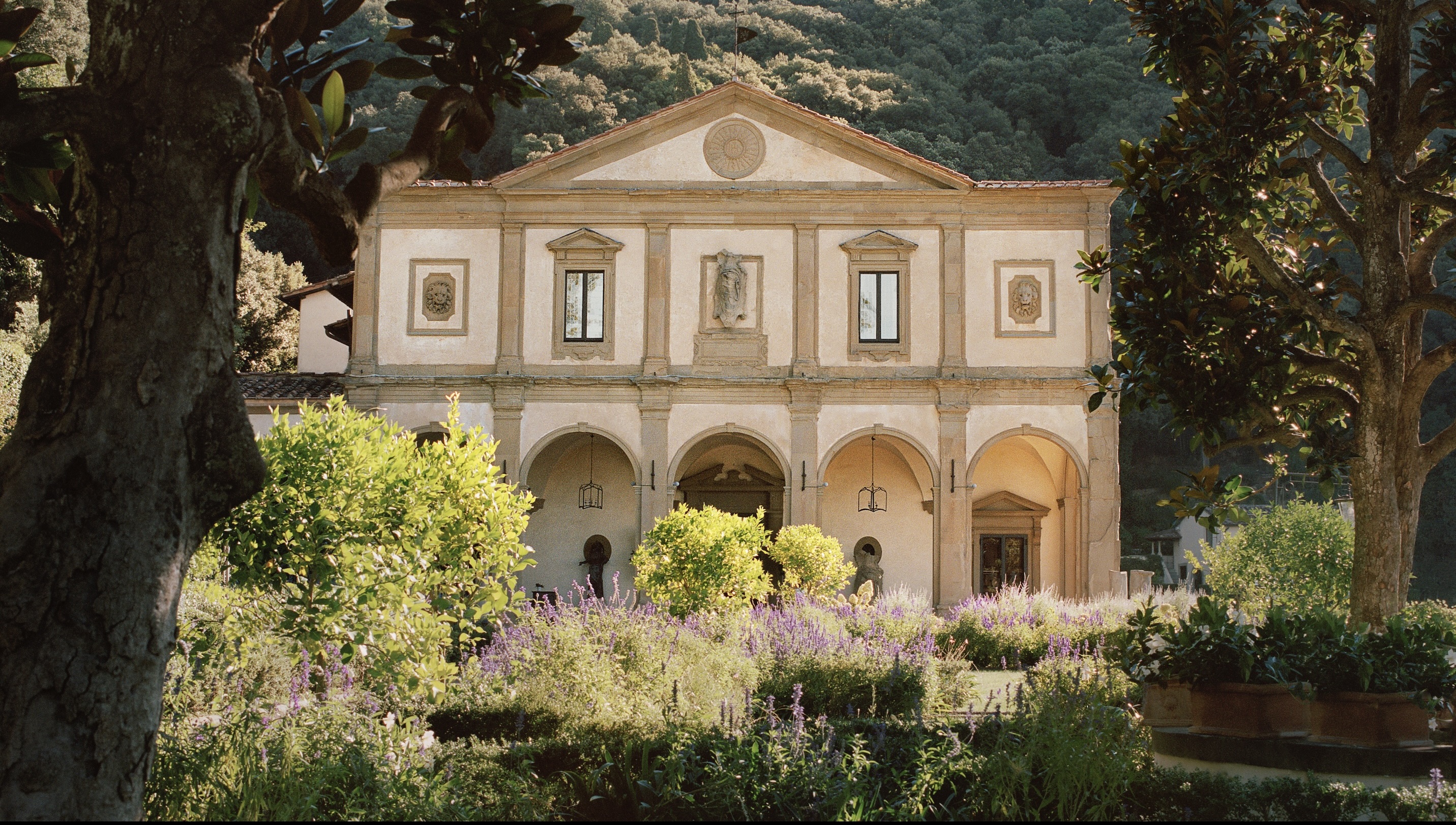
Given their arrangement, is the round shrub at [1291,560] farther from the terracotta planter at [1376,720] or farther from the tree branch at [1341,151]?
the terracotta planter at [1376,720]

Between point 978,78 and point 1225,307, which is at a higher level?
point 978,78

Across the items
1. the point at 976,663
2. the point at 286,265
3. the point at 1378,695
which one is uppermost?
the point at 286,265

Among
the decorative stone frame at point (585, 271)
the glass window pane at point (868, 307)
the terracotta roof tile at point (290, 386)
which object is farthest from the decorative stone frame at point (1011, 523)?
the terracotta roof tile at point (290, 386)

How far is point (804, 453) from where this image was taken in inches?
851

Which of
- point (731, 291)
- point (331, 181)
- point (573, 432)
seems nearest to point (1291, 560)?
point (731, 291)

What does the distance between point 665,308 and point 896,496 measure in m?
6.15

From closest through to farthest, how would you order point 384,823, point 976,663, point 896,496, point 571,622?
point 384,823, point 571,622, point 976,663, point 896,496

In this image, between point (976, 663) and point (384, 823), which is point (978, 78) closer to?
point (976, 663)

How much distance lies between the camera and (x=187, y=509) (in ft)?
11.2

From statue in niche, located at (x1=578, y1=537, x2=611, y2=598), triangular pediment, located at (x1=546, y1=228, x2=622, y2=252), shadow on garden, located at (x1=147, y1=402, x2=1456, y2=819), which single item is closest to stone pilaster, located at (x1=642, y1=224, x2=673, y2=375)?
triangular pediment, located at (x1=546, y1=228, x2=622, y2=252)

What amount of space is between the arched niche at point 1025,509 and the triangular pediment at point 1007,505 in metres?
0.01

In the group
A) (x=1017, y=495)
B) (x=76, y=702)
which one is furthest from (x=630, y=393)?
(x=76, y=702)

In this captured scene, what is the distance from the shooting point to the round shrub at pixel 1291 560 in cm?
1698

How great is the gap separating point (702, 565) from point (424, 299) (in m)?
10.5
